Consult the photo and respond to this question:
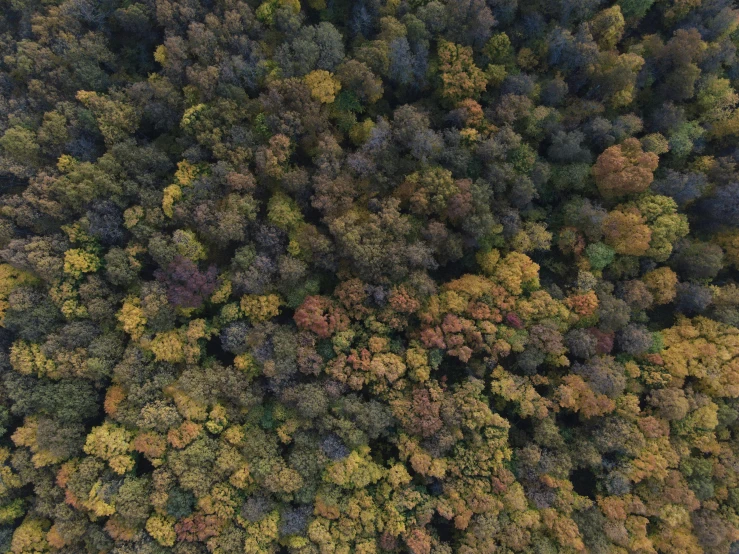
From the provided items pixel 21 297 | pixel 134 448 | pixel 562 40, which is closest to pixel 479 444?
pixel 134 448

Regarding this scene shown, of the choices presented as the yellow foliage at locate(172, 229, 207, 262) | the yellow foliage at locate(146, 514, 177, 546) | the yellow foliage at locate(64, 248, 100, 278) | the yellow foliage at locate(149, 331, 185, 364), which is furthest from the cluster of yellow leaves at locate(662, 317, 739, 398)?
the yellow foliage at locate(64, 248, 100, 278)

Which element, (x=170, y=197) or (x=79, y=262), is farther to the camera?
(x=170, y=197)

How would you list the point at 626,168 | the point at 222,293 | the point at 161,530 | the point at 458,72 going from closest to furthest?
the point at 161,530, the point at 222,293, the point at 626,168, the point at 458,72

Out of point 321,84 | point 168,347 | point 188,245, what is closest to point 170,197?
point 188,245

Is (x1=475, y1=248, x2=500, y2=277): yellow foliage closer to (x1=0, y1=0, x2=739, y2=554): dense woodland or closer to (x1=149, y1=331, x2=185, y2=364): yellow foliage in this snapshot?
(x1=0, y1=0, x2=739, y2=554): dense woodland

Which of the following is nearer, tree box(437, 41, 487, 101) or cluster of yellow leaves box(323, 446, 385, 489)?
cluster of yellow leaves box(323, 446, 385, 489)

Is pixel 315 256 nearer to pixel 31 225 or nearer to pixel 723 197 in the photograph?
pixel 31 225

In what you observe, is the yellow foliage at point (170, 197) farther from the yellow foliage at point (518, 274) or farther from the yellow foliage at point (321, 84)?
the yellow foliage at point (518, 274)

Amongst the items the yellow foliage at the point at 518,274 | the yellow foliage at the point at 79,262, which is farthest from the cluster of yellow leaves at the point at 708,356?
the yellow foliage at the point at 79,262

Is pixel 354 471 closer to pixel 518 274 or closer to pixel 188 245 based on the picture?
pixel 518 274
